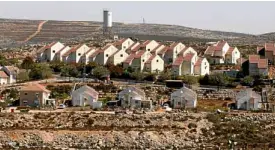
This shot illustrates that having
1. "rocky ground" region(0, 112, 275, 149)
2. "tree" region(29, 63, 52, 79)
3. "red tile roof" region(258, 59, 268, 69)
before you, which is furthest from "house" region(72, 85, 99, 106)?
"red tile roof" region(258, 59, 268, 69)


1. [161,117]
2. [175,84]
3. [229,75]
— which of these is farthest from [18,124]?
[229,75]

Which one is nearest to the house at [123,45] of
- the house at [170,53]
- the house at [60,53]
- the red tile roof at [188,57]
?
the house at [170,53]

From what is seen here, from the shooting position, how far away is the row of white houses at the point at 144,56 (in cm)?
4712

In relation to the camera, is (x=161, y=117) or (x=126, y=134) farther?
(x=161, y=117)

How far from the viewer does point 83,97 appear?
1485 inches

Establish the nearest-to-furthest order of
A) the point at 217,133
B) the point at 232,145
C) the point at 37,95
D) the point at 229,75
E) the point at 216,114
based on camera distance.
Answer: the point at 232,145, the point at 217,133, the point at 216,114, the point at 37,95, the point at 229,75

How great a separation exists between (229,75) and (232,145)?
1566cm

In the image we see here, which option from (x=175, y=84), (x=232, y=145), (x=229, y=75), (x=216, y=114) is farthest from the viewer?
(x=229, y=75)

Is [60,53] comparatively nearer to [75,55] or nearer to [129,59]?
[75,55]

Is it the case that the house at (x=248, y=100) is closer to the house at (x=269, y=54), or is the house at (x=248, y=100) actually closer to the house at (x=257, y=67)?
the house at (x=257, y=67)

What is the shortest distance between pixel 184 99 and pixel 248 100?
3.70 meters

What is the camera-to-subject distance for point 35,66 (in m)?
47.2

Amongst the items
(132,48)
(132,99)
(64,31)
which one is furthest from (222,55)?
(64,31)

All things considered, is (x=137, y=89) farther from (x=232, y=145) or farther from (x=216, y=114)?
(x=232, y=145)
